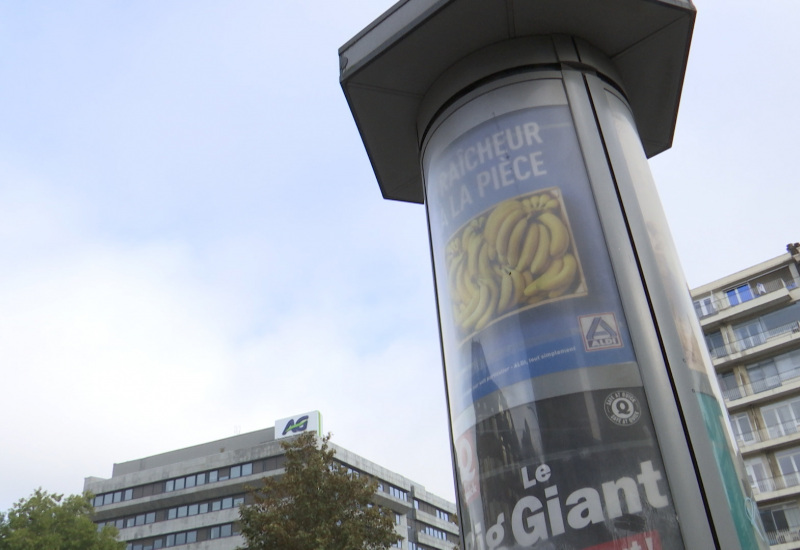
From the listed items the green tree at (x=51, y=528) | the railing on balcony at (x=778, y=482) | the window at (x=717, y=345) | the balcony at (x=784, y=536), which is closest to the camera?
the green tree at (x=51, y=528)

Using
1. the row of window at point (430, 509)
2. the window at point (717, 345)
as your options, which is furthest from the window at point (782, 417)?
the row of window at point (430, 509)

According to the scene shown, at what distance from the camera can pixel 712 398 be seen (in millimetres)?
4625

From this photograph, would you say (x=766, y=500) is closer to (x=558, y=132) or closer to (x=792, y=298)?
(x=792, y=298)

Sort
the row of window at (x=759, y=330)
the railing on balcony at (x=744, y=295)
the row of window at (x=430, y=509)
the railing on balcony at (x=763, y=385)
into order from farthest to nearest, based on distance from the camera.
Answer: the row of window at (x=430, y=509) → the railing on balcony at (x=744, y=295) → the row of window at (x=759, y=330) → the railing on balcony at (x=763, y=385)

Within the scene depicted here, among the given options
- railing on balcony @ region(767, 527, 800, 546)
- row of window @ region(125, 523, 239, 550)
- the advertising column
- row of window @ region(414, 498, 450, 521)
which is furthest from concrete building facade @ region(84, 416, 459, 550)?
the advertising column

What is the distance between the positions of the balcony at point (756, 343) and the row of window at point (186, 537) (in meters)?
35.5

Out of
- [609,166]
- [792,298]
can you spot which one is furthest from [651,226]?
[792,298]

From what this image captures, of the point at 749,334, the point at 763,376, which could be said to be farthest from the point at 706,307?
the point at 763,376

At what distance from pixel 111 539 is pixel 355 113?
27280mm

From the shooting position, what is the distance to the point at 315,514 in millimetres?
19812

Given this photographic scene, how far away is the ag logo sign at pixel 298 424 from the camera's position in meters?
64.4

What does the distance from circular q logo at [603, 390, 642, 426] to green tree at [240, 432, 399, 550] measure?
1590 centimetres

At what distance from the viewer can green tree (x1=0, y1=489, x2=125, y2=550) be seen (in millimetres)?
27031

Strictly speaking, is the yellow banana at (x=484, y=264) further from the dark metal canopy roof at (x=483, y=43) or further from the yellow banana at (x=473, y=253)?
the dark metal canopy roof at (x=483, y=43)
